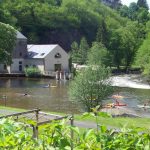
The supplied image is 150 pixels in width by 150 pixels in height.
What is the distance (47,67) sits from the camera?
7662cm

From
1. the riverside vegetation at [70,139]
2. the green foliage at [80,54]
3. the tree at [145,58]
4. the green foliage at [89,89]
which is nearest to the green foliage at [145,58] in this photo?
the tree at [145,58]

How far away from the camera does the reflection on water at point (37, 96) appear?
40438mm

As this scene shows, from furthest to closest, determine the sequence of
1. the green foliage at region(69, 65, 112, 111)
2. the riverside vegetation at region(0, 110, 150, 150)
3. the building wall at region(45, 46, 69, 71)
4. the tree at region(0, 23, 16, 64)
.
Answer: the building wall at region(45, 46, 69, 71) → the tree at region(0, 23, 16, 64) → the green foliage at region(69, 65, 112, 111) → the riverside vegetation at region(0, 110, 150, 150)

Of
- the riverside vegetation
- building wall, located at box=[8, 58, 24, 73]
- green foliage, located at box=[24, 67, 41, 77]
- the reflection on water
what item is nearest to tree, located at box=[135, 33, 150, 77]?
the reflection on water

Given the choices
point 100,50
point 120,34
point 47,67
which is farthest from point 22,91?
point 120,34

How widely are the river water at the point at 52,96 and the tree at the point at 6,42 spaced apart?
151 inches

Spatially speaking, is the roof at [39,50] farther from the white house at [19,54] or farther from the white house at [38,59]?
the white house at [19,54]

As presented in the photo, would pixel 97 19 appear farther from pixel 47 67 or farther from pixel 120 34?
pixel 47 67

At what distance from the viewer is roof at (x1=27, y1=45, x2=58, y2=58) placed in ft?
251

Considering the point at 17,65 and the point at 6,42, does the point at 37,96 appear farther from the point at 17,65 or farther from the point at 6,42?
the point at 17,65

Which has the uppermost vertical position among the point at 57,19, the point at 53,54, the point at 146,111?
the point at 57,19

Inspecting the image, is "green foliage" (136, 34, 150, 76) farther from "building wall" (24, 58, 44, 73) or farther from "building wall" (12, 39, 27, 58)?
"building wall" (12, 39, 27, 58)

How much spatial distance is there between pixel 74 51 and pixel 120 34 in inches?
460

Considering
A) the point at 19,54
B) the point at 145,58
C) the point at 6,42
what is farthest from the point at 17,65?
the point at 145,58
